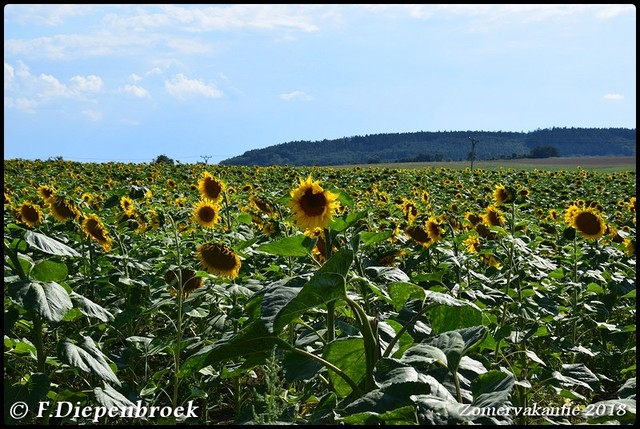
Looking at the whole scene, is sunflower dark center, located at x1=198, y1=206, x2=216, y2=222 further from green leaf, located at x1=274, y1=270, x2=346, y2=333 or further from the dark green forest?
the dark green forest

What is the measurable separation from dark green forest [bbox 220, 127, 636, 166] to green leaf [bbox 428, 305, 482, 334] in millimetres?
105853

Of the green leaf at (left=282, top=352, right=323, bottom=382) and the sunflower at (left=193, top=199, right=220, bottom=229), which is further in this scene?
the sunflower at (left=193, top=199, right=220, bottom=229)

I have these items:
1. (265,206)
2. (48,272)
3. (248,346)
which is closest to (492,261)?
(265,206)

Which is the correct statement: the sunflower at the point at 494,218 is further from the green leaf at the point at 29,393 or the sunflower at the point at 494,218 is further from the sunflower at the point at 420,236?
the green leaf at the point at 29,393

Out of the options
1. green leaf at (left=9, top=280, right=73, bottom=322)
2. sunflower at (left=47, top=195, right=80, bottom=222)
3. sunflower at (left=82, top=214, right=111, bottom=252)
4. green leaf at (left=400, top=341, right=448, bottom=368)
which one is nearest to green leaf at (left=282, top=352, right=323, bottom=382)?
green leaf at (left=400, top=341, right=448, bottom=368)

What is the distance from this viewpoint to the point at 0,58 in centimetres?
246

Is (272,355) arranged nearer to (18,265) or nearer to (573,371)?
(18,265)

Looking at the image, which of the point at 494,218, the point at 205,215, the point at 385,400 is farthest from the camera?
the point at 494,218

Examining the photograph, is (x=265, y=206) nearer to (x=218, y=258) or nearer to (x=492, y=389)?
(x=218, y=258)

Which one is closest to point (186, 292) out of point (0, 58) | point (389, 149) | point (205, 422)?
point (205, 422)

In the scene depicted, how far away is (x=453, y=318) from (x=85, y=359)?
126cm

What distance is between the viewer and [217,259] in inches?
124

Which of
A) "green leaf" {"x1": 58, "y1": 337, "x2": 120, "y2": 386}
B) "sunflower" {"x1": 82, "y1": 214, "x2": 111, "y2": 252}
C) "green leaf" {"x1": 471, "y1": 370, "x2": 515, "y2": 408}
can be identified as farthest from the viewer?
"sunflower" {"x1": 82, "y1": 214, "x2": 111, "y2": 252}

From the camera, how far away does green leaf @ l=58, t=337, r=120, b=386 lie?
220cm
